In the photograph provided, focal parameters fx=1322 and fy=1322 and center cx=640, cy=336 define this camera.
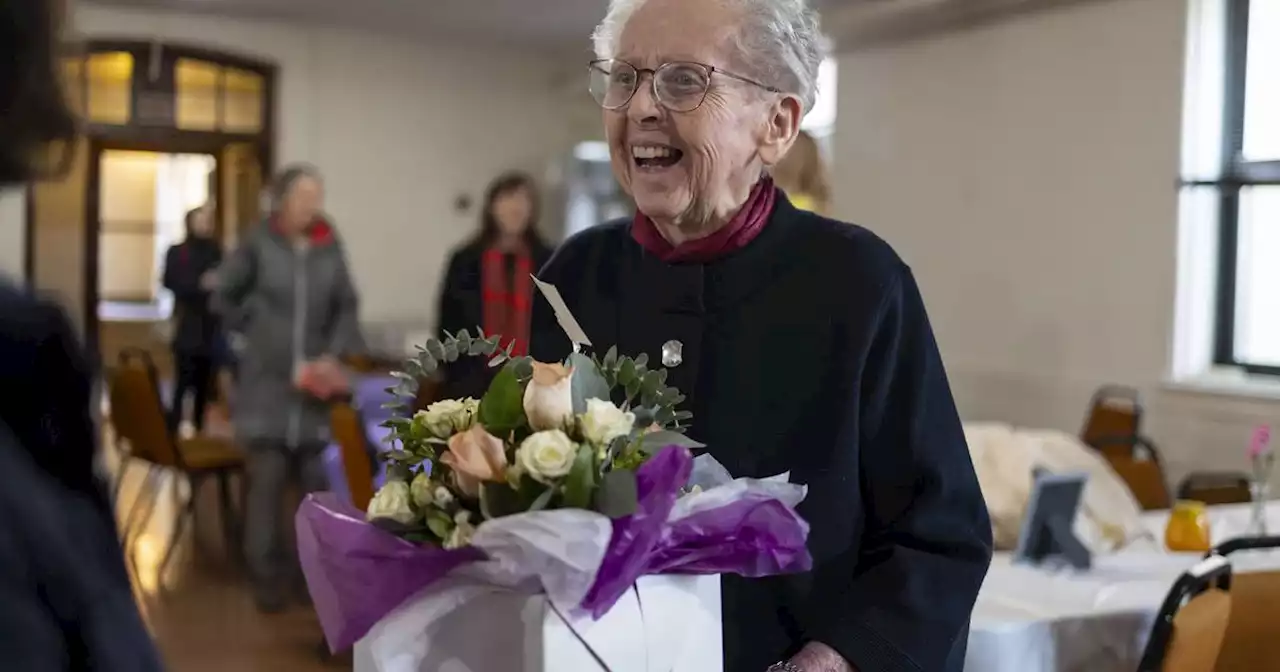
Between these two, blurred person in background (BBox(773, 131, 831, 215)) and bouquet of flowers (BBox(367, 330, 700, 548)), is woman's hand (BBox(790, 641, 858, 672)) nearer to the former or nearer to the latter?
bouquet of flowers (BBox(367, 330, 700, 548))

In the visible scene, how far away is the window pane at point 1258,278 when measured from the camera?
17.2 feet

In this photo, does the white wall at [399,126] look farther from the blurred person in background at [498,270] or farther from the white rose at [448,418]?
the white rose at [448,418]

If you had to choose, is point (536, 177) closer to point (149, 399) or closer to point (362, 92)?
point (362, 92)

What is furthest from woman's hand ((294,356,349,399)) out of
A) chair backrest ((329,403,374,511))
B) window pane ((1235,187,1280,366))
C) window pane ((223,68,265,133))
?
window pane ((223,68,265,133))

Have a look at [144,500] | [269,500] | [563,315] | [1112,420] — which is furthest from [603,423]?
[144,500]

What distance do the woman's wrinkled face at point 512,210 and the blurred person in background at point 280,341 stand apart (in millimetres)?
688

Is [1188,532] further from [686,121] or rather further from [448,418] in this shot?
[448,418]

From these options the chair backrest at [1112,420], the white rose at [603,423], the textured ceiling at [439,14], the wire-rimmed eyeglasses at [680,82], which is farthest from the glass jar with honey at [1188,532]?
the textured ceiling at [439,14]

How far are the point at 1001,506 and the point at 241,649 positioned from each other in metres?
2.82

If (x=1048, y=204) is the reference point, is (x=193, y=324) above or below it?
below

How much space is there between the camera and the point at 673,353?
4.46ft

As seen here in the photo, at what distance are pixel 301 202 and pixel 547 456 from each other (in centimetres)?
438

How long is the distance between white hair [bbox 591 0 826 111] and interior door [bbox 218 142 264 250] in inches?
310

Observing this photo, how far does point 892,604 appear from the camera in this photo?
4.14 ft
